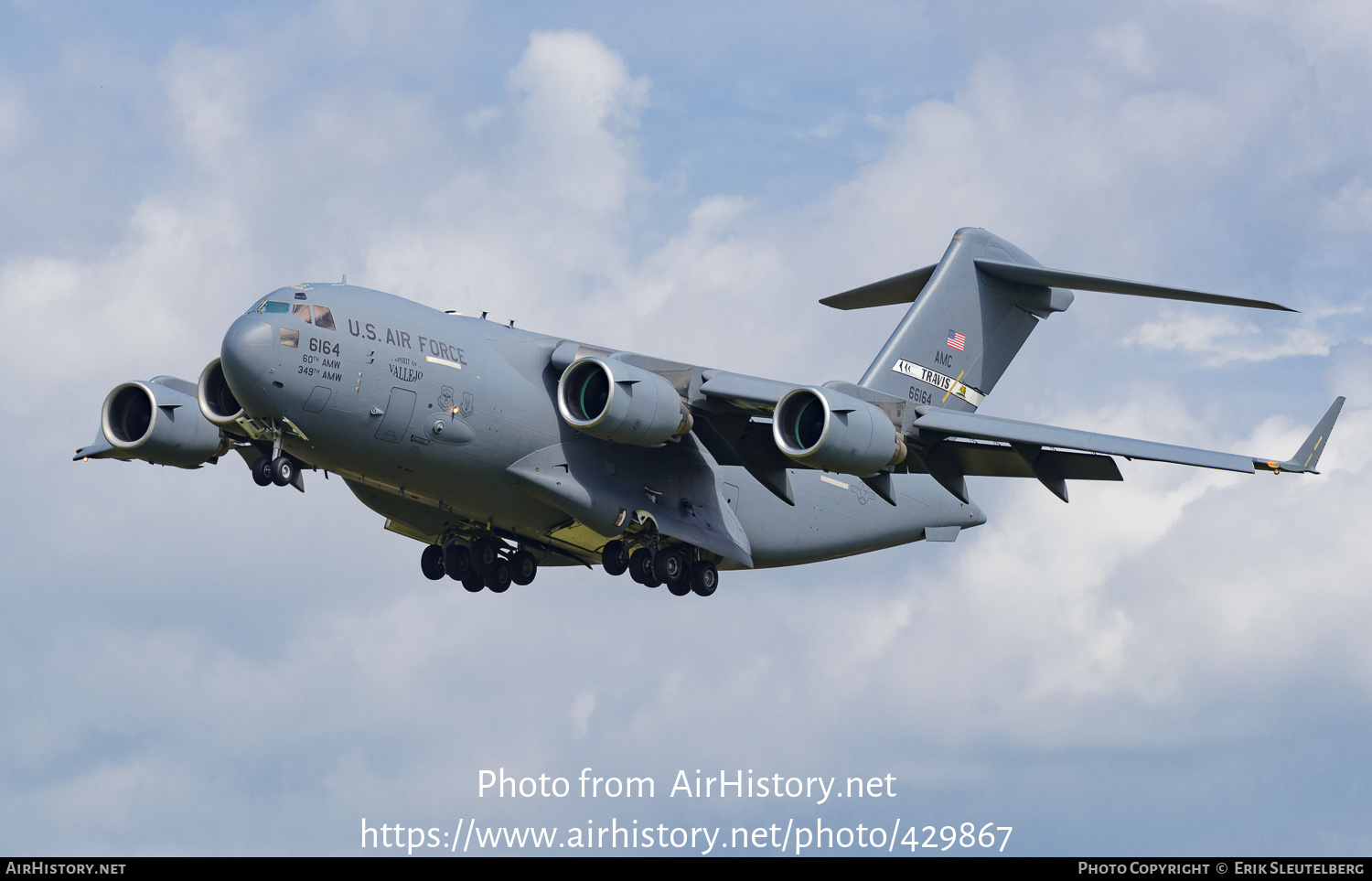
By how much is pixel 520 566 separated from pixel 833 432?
4.84 meters

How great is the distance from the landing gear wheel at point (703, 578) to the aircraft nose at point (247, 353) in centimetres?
535

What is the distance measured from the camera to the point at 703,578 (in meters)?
→ 18.1

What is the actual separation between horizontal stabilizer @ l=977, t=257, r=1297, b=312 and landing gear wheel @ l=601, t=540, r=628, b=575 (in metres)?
6.06

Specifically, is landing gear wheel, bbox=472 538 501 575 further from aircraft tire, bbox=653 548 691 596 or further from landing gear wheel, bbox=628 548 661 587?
aircraft tire, bbox=653 548 691 596

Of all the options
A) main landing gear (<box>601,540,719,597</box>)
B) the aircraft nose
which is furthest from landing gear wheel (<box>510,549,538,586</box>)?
the aircraft nose

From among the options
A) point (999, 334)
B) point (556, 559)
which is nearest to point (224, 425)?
point (556, 559)

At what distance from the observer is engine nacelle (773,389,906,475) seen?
1602 cm

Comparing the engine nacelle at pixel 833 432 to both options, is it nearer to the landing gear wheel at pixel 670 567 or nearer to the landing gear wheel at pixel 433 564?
the landing gear wheel at pixel 670 567

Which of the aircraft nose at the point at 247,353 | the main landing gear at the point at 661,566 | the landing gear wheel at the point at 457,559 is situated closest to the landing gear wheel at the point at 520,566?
the landing gear wheel at the point at 457,559

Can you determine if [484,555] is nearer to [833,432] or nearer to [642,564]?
[642,564]

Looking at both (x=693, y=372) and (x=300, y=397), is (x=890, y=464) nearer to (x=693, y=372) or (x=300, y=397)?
(x=693, y=372)

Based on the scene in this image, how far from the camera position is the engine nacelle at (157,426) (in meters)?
18.0

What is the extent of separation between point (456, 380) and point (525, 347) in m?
1.19

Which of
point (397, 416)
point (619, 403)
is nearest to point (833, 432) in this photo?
point (619, 403)
